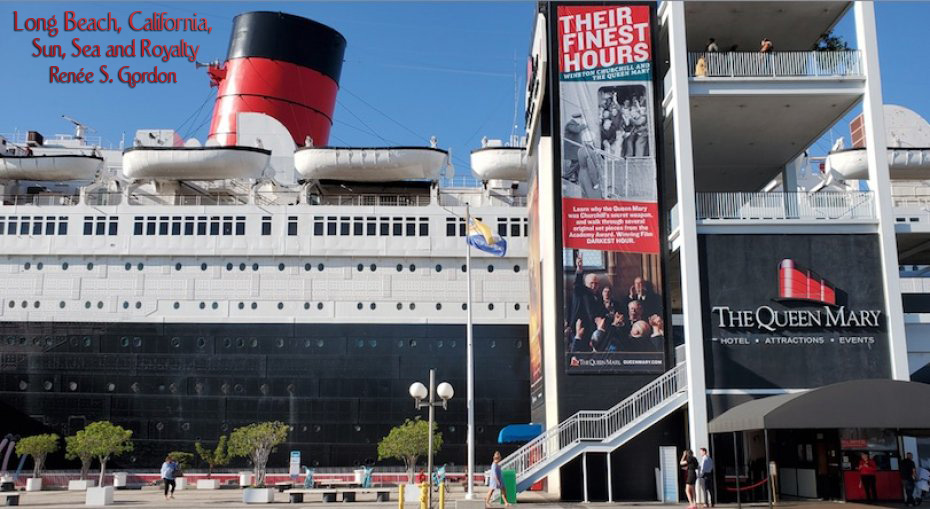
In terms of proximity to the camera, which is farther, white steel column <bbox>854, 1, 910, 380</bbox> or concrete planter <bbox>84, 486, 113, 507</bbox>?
concrete planter <bbox>84, 486, 113, 507</bbox>

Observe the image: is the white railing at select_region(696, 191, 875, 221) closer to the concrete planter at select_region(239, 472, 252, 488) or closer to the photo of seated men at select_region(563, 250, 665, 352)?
the photo of seated men at select_region(563, 250, 665, 352)

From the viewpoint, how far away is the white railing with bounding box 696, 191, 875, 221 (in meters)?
20.9

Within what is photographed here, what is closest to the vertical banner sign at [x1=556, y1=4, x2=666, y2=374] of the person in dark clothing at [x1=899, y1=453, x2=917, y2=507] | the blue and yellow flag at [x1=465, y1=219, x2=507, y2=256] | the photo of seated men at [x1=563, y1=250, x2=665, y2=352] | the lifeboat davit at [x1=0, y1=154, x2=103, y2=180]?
the photo of seated men at [x1=563, y1=250, x2=665, y2=352]

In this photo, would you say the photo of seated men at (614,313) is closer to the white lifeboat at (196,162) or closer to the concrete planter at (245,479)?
the concrete planter at (245,479)

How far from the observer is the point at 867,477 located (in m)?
18.8

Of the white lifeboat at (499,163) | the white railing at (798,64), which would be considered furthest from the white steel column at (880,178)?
the white lifeboat at (499,163)

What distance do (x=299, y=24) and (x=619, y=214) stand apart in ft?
62.9

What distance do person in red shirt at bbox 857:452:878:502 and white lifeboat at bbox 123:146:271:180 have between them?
21123 millimetres

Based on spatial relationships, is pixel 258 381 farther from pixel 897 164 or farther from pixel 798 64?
pixel 897 164

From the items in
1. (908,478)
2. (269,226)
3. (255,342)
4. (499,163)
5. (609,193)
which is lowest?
(908,478)

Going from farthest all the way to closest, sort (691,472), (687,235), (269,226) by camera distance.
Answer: (269,226) → (687,235) → (691,472)

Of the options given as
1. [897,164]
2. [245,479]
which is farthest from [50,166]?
[897,164]

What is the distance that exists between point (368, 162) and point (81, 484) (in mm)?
14151

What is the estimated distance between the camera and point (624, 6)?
72.6ft
